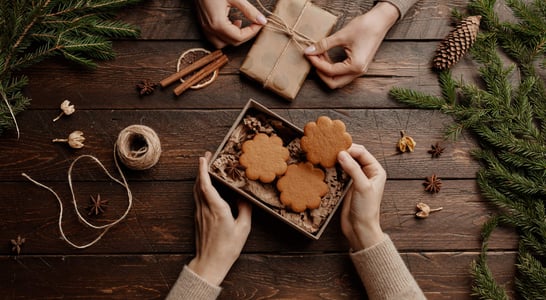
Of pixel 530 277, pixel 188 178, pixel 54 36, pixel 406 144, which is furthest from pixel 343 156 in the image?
pixel 54 36

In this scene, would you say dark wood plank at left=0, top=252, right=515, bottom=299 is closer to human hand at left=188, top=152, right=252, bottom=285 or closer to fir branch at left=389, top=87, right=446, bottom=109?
human hand at left=188, top=152, right=252, bottom=285

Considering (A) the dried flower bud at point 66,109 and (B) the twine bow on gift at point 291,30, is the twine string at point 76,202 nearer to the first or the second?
(A) the dried flower bud at point 66,109

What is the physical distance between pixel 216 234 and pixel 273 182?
0.95 feet

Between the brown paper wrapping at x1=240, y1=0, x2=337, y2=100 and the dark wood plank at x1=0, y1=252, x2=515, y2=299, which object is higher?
the brown paper wrapping at x1=240, y1=0, x2=337, y2=100

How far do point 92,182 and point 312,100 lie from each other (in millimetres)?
949

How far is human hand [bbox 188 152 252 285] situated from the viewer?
5.37ft

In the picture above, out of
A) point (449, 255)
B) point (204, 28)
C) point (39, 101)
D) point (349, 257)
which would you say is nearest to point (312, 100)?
point (204, 28)

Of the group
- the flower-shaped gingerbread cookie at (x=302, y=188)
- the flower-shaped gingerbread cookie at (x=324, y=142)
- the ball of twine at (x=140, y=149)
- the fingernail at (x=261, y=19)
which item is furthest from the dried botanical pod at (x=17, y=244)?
the fingernail at (x=261, y=19)

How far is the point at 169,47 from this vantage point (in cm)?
183

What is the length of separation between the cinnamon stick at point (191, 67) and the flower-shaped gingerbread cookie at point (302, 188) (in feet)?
1.90

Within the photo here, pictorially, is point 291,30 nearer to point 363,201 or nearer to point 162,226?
point 363,201

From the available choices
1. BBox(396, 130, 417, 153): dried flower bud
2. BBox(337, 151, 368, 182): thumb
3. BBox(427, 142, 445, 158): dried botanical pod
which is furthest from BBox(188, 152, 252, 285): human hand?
BBox(427, 142, 445, 158): dried botanical pod

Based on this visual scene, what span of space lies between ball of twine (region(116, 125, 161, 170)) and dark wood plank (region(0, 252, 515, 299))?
1.27 feet

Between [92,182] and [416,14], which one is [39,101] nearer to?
[92,182]
